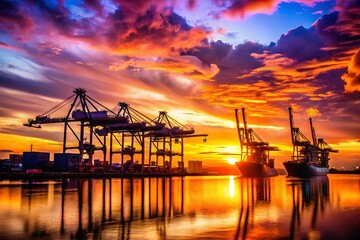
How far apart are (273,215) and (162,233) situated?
34.3 feet

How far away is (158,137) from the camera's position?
16962 centimetres

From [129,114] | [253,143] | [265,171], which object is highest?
[129,114]

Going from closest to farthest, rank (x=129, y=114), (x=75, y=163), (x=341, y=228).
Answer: (x=341, y=228)
(x=75, y=163)
(x=129, y=114)

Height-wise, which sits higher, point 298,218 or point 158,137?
A: point 158,137

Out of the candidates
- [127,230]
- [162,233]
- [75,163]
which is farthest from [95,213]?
[75,163]

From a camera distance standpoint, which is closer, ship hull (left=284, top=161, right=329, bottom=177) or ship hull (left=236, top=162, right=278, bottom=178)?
ship hull (left=284, top=161, right=329, bottom=177)

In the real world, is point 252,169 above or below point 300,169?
below

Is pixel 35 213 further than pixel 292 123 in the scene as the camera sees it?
No

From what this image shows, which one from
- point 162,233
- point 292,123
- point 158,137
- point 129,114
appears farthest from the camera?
point 158,137

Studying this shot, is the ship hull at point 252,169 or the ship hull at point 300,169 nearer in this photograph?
the ship hull at point 300,169

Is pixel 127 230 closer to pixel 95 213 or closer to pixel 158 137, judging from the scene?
pixel 95 213

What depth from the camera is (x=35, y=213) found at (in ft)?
84.4

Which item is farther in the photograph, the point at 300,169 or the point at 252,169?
the point at 252,169

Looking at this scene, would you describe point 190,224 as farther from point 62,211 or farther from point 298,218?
point 62,211
